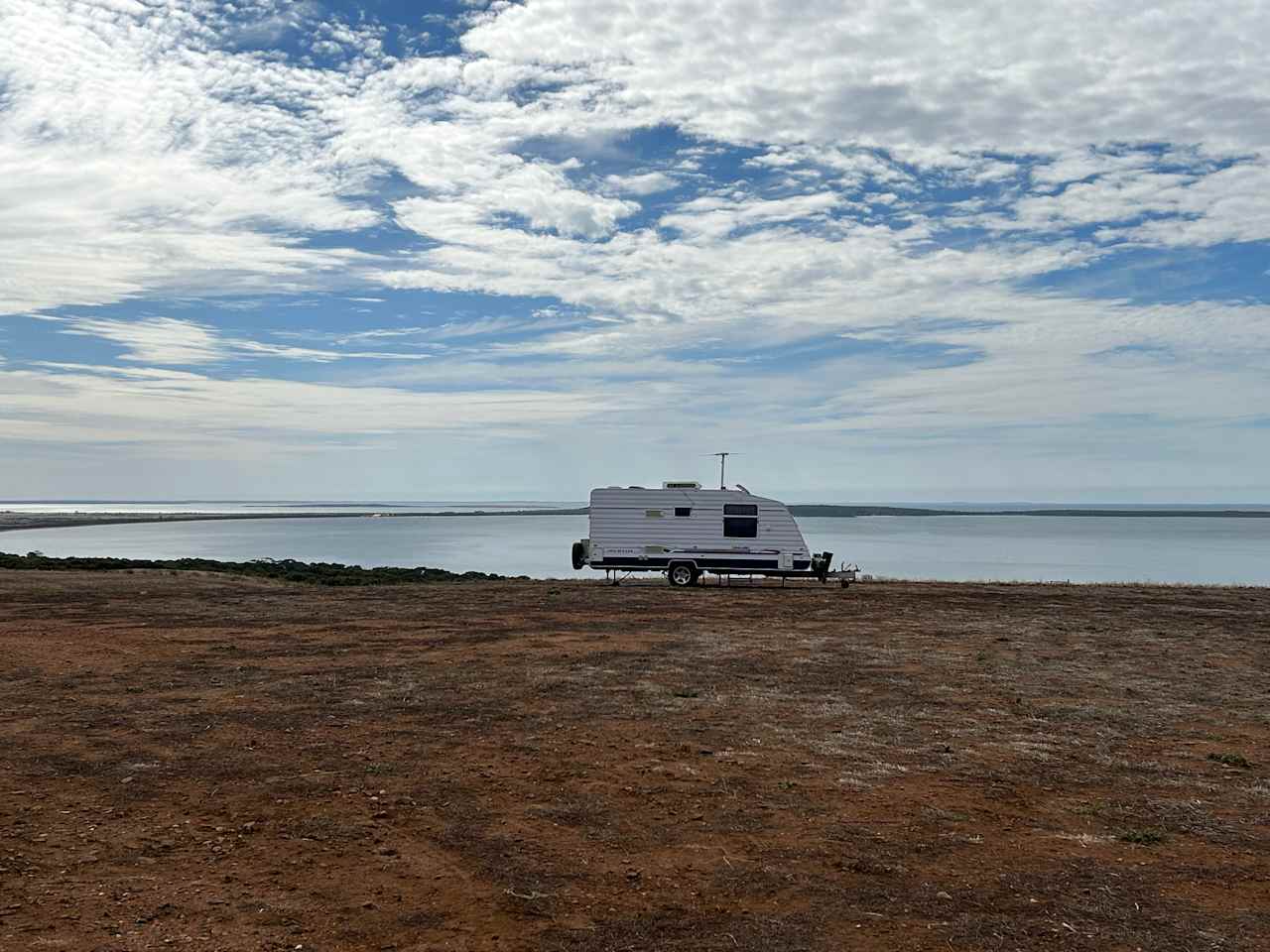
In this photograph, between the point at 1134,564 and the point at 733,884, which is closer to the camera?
the point at 733,884

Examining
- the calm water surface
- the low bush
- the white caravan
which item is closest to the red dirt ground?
the white caravan

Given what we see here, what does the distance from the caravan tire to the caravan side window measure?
5.52ft

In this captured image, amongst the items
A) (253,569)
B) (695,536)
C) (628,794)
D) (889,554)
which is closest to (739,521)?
(695,536)

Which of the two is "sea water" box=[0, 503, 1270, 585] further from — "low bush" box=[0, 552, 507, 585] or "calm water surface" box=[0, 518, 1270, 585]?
"low bush" box=[0, 552, 507, 585]

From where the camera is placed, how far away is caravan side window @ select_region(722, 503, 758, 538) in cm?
3228

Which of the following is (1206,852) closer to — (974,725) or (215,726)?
(974,725)

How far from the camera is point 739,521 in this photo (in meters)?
32.4

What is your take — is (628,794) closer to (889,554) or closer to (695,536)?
(695,536)

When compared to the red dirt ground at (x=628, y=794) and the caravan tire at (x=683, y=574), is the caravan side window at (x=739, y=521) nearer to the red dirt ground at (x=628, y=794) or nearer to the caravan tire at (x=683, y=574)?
the caravan tire at (x=683, y=574)

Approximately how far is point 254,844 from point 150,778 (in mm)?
2476

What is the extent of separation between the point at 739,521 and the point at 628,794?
75.6 ft

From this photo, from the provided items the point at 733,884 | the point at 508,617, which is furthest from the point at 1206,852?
the point at 508,617

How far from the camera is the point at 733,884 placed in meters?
7.58

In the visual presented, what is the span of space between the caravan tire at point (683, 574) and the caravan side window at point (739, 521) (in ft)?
5.52
